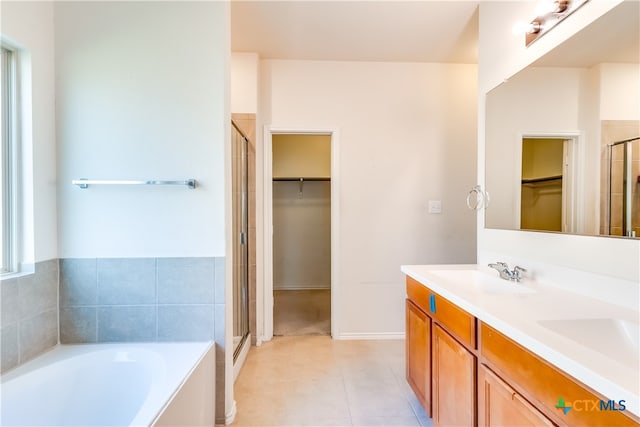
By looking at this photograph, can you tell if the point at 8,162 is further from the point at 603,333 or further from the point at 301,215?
the point at 301,215

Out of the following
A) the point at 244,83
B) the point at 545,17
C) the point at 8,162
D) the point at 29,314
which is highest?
the point at 244,83

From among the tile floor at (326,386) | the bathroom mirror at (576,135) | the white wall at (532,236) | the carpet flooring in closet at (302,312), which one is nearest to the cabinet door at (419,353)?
the tile floor at (326,386)

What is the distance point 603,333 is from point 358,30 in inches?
90.3

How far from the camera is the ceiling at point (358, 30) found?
75.9 inches

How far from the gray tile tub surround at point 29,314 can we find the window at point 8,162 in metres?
0.12

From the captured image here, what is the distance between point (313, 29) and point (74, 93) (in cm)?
164

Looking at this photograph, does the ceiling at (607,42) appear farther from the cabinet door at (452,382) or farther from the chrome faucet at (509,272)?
the cabinet door at (452,382)

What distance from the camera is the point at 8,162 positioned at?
1.36 metres

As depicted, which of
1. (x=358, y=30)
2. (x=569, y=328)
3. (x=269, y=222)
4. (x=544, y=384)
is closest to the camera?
(x=544, y=384)

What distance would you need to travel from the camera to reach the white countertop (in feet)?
2.05

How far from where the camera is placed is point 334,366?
2156 millimetres

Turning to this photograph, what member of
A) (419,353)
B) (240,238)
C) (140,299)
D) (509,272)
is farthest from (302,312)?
(509,272)

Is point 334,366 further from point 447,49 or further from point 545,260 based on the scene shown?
point 447,49

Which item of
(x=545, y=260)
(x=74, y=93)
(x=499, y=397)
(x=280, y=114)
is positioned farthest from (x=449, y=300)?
(x=74, y=93)
